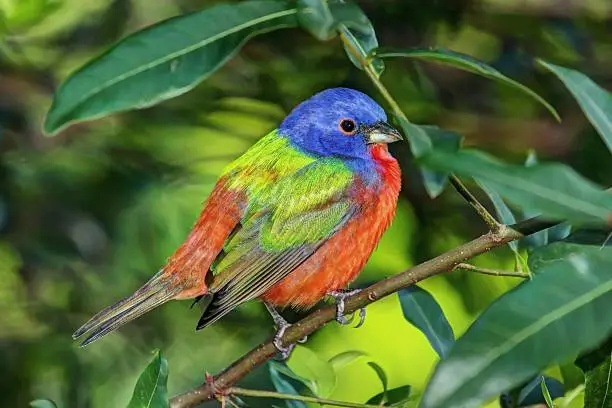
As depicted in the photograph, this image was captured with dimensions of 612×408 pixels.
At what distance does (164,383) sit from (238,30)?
75cm

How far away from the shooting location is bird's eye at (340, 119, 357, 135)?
3.41 meters

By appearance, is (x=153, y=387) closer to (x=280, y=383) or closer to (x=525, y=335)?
(x=280, y=383)

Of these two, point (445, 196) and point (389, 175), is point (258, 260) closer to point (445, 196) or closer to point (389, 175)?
point (389, 175)

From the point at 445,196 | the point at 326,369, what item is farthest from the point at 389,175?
the point at 445,196

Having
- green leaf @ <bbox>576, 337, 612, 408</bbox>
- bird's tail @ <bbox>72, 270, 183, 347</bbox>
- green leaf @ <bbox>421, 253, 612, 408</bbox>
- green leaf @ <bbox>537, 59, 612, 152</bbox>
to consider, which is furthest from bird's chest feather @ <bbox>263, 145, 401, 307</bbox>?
green leaf @ <bbox>421, 253, 612, 408</bbox>

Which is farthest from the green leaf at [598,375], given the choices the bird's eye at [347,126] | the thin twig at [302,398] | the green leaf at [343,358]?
the bird's eye at [347,126]

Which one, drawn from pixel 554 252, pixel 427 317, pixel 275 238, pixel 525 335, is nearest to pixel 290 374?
pixel 427 317

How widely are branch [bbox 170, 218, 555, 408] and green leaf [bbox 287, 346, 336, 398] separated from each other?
236 mm

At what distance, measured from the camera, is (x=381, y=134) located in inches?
132

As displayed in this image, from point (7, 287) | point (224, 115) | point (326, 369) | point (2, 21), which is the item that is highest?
point (2, 21)

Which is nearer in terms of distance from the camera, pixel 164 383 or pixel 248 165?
pixel 164 383

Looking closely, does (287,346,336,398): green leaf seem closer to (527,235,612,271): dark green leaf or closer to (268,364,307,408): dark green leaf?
(268,364,307,408): dark green leaf

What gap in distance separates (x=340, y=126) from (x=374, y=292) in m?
1.32

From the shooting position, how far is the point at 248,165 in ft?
10.2
